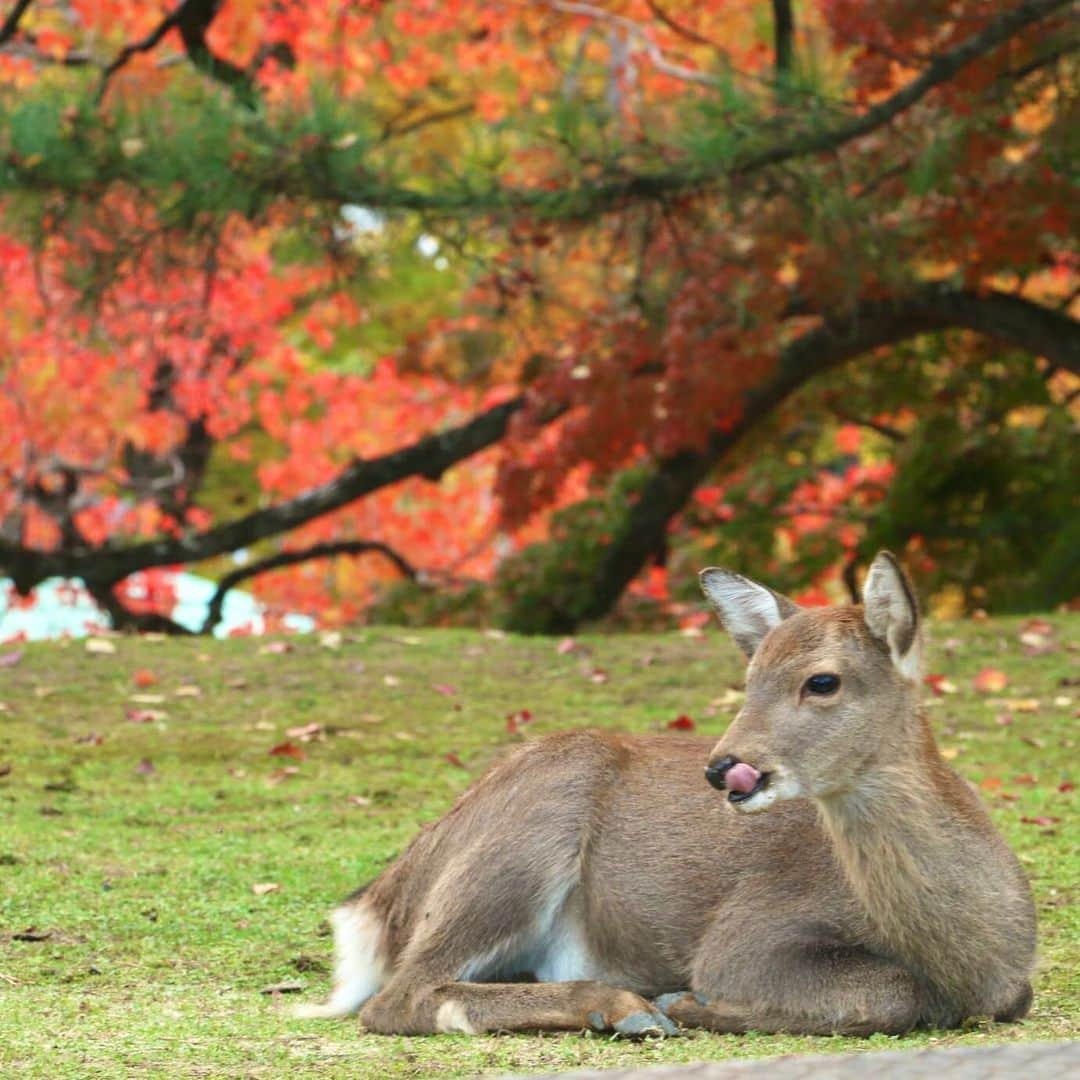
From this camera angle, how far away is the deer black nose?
13.7 feet

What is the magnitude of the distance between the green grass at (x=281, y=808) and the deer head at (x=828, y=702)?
0.59 metres

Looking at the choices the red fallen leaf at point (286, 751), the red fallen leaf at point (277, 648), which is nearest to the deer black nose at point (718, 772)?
the red fallen leaf at point (286, 751)

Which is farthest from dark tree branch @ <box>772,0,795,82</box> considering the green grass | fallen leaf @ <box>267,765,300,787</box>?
fallen leaf @ <box>267,765,300,787</box>

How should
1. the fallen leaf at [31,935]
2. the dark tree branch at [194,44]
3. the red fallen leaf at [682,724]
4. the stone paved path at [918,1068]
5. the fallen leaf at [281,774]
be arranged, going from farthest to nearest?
the dark tree branch at [194,44] < the red fallen leaf at [682,724] < the fallen leaf at [281,774] < the fallen leaf at [31,935] < the stone paved path at [918,1068]

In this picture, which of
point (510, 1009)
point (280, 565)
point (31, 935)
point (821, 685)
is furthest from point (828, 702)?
point (280, 565)

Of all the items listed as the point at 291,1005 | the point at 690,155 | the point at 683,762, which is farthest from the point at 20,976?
the point at 690,155

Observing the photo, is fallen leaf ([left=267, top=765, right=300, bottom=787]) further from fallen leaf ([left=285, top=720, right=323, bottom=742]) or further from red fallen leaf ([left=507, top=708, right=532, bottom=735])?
red fallen leaf ([left=507, top=708, right=532, bottom=735])

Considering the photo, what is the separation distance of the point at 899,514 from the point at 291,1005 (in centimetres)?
997

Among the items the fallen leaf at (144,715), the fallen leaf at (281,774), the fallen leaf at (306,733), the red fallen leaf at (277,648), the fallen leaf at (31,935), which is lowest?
the fallen leaf at (281,774)

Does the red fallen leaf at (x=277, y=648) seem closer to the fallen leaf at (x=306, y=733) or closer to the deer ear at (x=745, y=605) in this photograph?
the fallen leaf at (x=306, y=733)

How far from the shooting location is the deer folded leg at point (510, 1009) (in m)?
4.30

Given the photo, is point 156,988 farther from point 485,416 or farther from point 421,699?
point 485,416

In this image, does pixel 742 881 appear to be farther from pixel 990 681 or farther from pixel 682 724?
pixel 990 681

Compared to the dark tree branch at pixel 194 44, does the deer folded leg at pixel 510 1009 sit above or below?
below
